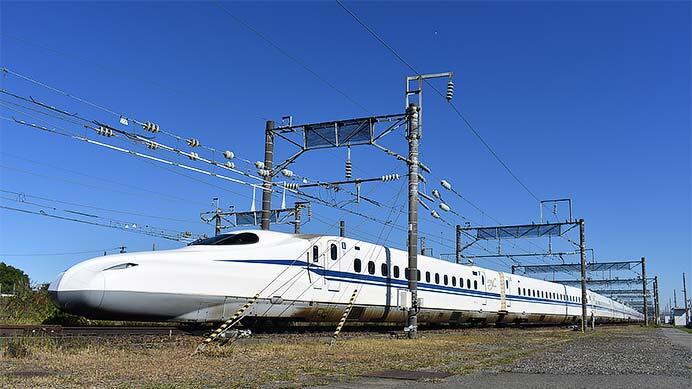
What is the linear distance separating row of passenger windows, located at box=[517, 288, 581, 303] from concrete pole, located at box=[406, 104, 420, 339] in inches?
778

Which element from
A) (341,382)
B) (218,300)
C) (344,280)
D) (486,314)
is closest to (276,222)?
(486,314)

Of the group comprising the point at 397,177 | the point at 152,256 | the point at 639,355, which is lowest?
the point at 639,355

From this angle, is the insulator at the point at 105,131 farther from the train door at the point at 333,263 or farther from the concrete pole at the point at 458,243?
the concrete pole at the point at 458,243

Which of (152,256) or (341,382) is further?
(152,256)

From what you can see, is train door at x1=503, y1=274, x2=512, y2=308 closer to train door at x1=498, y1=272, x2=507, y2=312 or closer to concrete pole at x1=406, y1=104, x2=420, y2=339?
train door at x1=498, y1=272, x2=507, y2=312

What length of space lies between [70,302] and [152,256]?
1.99 meters

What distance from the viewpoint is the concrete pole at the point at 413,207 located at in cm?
2209

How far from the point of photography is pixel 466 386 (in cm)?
849

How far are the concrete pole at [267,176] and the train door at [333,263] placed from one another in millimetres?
6597

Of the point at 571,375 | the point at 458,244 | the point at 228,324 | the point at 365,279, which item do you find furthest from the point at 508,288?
the point at 571,375

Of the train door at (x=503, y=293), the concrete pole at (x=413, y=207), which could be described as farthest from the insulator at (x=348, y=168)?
the train door at (x=503, y=293)

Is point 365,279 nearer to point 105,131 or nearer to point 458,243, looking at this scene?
point 105,131

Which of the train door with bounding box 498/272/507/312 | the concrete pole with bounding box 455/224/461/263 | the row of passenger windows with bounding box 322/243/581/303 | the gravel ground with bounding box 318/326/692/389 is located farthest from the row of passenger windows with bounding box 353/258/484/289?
the concrete pole with bounding box 455/224/461/263

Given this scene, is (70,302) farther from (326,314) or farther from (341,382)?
(326,314)
